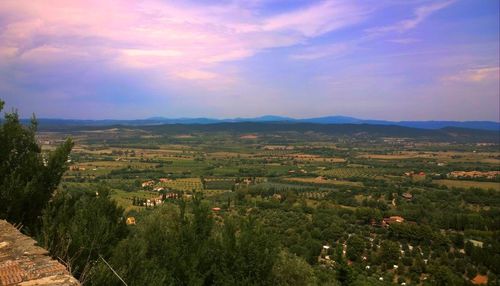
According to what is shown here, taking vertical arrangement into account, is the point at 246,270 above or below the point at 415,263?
above

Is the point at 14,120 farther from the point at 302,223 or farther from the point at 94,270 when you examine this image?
the point at 302,223

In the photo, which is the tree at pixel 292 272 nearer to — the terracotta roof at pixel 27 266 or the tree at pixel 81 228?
the tree at pixel 81 228

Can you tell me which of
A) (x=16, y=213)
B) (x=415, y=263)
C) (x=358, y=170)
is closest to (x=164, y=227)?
(x=16, y=213)

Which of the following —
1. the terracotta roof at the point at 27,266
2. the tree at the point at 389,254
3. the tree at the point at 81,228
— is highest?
the terracotta roof at the point at 27,266

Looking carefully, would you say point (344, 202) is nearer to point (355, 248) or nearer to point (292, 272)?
point (355, 248)

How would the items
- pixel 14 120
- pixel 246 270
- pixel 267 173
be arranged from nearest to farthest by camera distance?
pixel 246 270, pixel 14 120, pixel 267 173

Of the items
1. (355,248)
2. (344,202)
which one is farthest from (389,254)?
(344,202)

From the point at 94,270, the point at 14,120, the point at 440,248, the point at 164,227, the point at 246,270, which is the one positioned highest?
the point at 14,120

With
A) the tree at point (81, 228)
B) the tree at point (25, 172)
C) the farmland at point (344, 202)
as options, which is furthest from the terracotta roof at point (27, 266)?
the farmland at point (344, 202)
